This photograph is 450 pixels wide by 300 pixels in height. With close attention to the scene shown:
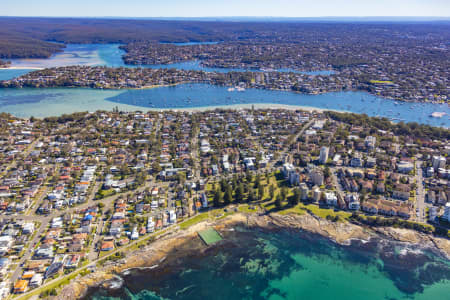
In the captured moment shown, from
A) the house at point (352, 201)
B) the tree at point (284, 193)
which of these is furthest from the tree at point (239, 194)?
the house at point (352, 201)

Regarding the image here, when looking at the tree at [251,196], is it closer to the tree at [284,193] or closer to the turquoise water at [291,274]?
the tree at [284,193]

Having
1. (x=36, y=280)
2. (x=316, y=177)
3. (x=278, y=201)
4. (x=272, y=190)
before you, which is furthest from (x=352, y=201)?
(x=36, y=280)

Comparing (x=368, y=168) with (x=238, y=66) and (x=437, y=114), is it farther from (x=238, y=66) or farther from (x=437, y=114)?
(x=238, y=66)

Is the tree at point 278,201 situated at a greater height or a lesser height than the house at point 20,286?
greater

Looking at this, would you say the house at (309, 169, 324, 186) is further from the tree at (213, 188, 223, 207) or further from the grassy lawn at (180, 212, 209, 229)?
the grassy lawn at (180, 212, 209, 229)

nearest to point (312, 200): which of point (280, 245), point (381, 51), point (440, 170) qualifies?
point (280, 245)
